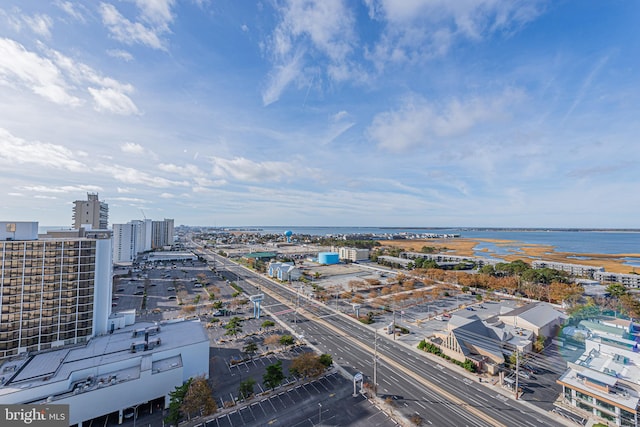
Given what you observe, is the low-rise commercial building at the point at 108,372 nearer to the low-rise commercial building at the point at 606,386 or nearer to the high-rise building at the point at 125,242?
the low-rise commercial building at the point at 606,386

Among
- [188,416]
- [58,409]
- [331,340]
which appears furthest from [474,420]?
[58,409]

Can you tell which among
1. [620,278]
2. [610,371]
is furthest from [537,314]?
[620,278]

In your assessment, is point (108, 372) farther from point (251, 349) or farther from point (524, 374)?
point (524, 374)

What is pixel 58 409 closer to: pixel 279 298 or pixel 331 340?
pixel 331 340

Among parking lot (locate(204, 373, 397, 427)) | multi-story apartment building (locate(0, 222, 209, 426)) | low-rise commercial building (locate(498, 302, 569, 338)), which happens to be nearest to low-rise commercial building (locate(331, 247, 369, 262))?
low-rise commercial building (locate(498, 302, 569, 338))

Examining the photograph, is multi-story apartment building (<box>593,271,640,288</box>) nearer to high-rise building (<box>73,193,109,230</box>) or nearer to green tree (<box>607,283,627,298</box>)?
green tree (<box>607,283,627,298</box>)

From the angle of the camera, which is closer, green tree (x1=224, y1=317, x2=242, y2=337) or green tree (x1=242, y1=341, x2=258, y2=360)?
green tree (x1=242, y1=341, x2=258, y2=360)
